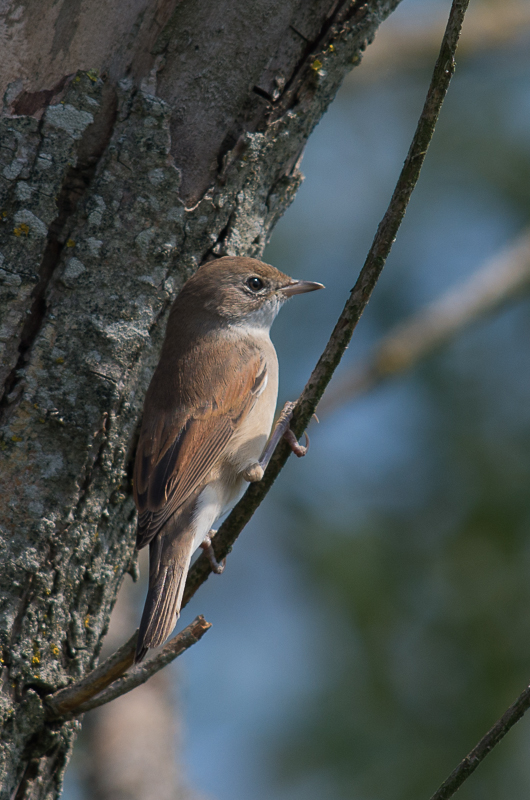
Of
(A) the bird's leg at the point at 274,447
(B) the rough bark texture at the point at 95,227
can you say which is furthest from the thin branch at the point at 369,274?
(B) the rough bark texture at the point at 95,227

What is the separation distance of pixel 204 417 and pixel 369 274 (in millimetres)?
1551

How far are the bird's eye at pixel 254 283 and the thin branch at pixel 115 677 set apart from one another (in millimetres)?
2019

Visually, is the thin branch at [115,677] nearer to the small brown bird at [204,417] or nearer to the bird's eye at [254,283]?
the small brown bird at [204,417]

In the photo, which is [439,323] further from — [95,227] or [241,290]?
[95,227]

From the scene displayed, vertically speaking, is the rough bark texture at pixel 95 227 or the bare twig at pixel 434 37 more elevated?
the bare twig at pixel 434 37

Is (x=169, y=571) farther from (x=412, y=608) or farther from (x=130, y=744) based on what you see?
(x=412, y=608)

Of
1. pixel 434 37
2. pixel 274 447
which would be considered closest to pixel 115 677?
pixel 274 447

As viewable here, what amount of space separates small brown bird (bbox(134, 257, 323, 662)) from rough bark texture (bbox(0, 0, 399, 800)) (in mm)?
156

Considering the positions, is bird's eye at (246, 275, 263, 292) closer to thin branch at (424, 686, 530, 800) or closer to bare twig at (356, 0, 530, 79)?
thin branch at (424, 686, 530, 800)

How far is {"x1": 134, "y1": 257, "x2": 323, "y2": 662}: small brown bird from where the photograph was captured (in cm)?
324

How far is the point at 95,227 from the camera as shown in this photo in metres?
2.91

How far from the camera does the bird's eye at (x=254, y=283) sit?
4.09m

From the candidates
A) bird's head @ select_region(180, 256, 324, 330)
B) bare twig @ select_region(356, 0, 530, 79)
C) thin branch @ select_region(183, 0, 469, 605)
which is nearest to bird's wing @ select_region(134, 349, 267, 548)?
bird's head @ select_region(180, 256, 324, 330)

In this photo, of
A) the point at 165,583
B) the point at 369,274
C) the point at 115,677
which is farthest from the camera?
the point at 165,583
